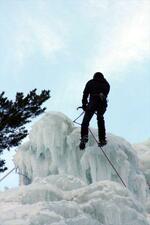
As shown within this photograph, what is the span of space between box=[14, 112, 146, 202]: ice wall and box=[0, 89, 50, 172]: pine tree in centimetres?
1664

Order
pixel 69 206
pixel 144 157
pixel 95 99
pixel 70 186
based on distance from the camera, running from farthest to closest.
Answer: pixel 144 157 < pixel 70 186 < pixel 69 206 < pixel 95 99

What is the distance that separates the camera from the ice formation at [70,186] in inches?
703

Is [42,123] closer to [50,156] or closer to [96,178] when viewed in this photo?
[50,156]

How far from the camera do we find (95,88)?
12.2m

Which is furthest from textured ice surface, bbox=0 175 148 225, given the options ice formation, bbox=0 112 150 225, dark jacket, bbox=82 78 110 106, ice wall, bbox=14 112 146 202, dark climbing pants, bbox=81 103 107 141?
ice wall, bbox=14 112 146 202

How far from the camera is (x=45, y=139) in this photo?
111ft

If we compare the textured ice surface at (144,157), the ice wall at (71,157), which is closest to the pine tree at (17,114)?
the ice wall at (71,157)

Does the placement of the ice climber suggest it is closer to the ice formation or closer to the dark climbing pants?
the dark climbing pants

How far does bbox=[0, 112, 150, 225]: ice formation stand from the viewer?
17.9m

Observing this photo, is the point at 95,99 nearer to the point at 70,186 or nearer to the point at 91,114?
the point at 91,114

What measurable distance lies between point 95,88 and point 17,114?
3.13 metres

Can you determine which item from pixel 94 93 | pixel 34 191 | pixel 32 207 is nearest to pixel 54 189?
pixel 34 191

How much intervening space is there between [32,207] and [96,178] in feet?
43.7

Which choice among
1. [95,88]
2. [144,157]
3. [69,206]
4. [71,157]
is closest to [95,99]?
[95,88]
